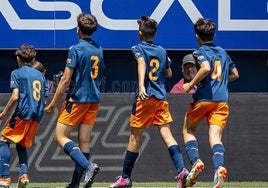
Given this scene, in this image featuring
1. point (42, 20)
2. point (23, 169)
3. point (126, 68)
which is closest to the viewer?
point (23, 169)

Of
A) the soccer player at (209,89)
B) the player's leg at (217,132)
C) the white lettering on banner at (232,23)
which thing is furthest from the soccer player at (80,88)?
the white lettering on banner at (232,23)

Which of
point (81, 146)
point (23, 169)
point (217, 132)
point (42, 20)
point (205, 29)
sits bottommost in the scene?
point (23, 169)

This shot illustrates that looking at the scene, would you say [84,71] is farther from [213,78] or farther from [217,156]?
[217,156]

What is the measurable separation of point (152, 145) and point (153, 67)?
233 cm

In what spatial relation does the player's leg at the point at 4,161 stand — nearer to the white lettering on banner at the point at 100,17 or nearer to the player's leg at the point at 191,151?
the player's leg at the point at 191,151

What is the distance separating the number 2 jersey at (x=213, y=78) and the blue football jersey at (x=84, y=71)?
1155mm

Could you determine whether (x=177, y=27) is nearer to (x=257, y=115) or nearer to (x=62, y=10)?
(x=62, y=10)

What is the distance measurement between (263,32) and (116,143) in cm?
493

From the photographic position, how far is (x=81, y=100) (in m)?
10.6

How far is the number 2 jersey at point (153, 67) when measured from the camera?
1061 cm

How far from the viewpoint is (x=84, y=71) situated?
10.6 meters

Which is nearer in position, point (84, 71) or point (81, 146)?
point (84, 71)

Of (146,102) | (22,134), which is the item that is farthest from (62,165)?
(146,102)

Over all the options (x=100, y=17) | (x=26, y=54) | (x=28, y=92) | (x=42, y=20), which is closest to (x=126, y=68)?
(x=100, y=17)
